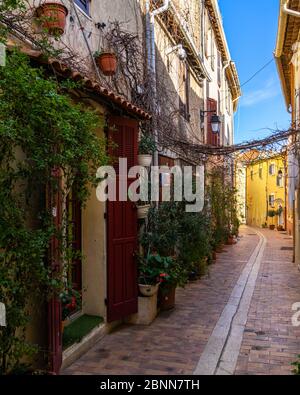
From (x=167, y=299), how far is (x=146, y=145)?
2991mm

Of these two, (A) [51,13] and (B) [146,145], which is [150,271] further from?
(A) [51,13]

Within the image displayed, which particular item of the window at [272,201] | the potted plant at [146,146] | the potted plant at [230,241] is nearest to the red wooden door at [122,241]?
the potted plant at [146,146]

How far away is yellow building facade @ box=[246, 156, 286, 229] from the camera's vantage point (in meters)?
31.8

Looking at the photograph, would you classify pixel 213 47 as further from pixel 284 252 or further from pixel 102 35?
pixel 102 35

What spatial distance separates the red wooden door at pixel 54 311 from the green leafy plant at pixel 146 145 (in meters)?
3.47

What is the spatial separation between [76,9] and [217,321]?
17.6ft

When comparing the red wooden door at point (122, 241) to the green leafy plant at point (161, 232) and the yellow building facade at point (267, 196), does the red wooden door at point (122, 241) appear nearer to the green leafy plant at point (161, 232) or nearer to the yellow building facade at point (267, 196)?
the green leafy plant at point (161, 232)

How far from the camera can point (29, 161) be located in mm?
3559

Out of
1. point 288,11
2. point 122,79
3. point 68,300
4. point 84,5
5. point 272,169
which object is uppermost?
point 288,11

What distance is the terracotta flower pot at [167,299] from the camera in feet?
21.9

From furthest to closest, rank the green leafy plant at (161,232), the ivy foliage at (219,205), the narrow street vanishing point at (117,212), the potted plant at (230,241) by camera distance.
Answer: the potted plant at (230,241)
the ivy foliage at (219,205)
the green leafy plant at (161,232)
the narrow street vanishing point at (117,212)

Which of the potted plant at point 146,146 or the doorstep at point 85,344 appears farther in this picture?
the potted plant at point 146,146

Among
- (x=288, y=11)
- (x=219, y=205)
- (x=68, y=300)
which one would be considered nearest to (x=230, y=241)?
(x=219, y=205)
